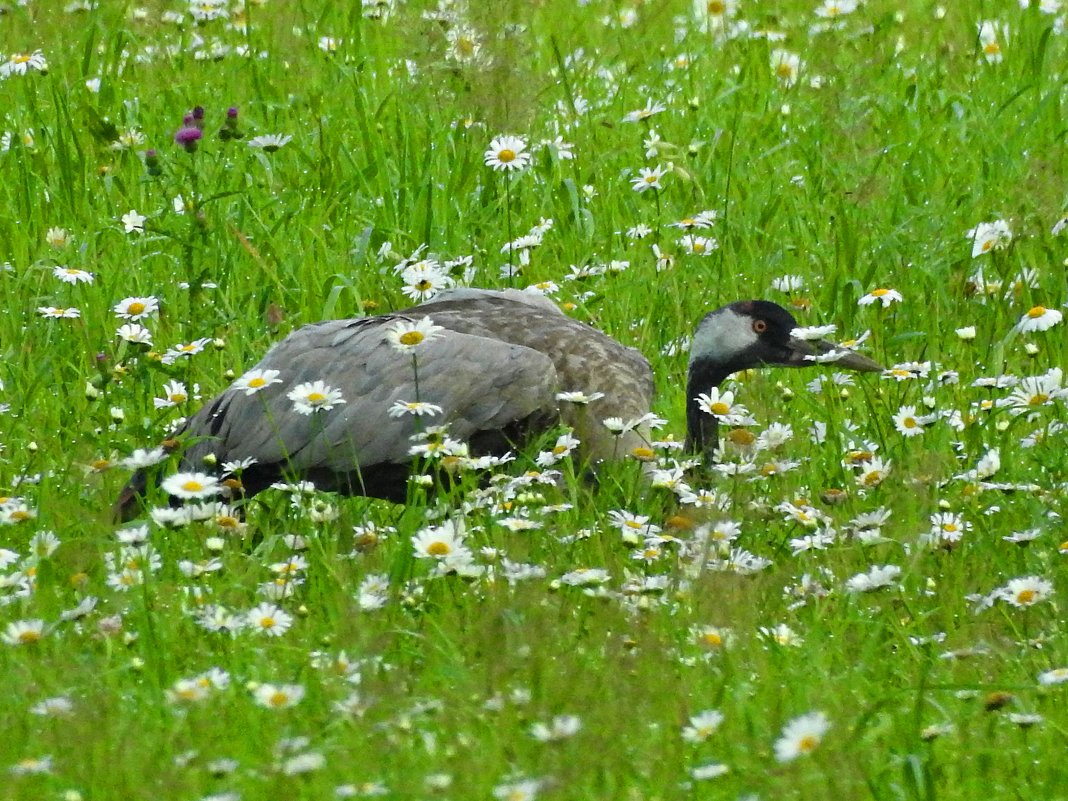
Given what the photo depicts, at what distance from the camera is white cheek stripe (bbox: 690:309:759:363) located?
5.32 metres

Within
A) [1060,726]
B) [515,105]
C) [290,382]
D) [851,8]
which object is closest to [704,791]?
[1060,726]

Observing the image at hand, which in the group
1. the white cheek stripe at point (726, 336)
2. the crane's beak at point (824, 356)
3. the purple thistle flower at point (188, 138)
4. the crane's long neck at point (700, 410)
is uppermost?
the purple thistle flower at point (188, 138)

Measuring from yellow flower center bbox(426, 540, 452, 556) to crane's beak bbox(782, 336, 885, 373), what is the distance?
1526mm

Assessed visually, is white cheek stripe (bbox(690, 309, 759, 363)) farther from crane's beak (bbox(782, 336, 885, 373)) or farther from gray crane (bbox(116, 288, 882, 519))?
crane's beak (bbox(782, 336, 885, 373))

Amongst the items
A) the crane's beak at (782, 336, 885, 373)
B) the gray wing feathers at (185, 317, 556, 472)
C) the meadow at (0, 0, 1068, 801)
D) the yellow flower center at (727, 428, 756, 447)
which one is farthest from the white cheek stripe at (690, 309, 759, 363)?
the yellow flower center at (727, 428, 756, 447)

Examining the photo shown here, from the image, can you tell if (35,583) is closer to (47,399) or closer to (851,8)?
(47,399)

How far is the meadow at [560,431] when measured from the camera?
10.0 ft

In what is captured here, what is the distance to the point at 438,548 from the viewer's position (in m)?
3.81

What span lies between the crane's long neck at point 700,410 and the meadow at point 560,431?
0.24ft

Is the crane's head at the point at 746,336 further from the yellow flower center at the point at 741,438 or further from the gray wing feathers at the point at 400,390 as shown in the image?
the yellow flower center at the point at 741,438

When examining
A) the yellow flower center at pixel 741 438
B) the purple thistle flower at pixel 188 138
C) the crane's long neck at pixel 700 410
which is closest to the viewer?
the yellow flower center at pixel 741 438

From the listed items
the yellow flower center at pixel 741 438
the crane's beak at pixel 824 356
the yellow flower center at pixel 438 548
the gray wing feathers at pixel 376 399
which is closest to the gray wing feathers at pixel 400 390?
the gray wing feathers at pixel 376 399

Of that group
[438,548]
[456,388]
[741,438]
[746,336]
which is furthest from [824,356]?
[438,548]

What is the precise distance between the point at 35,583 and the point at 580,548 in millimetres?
1233
